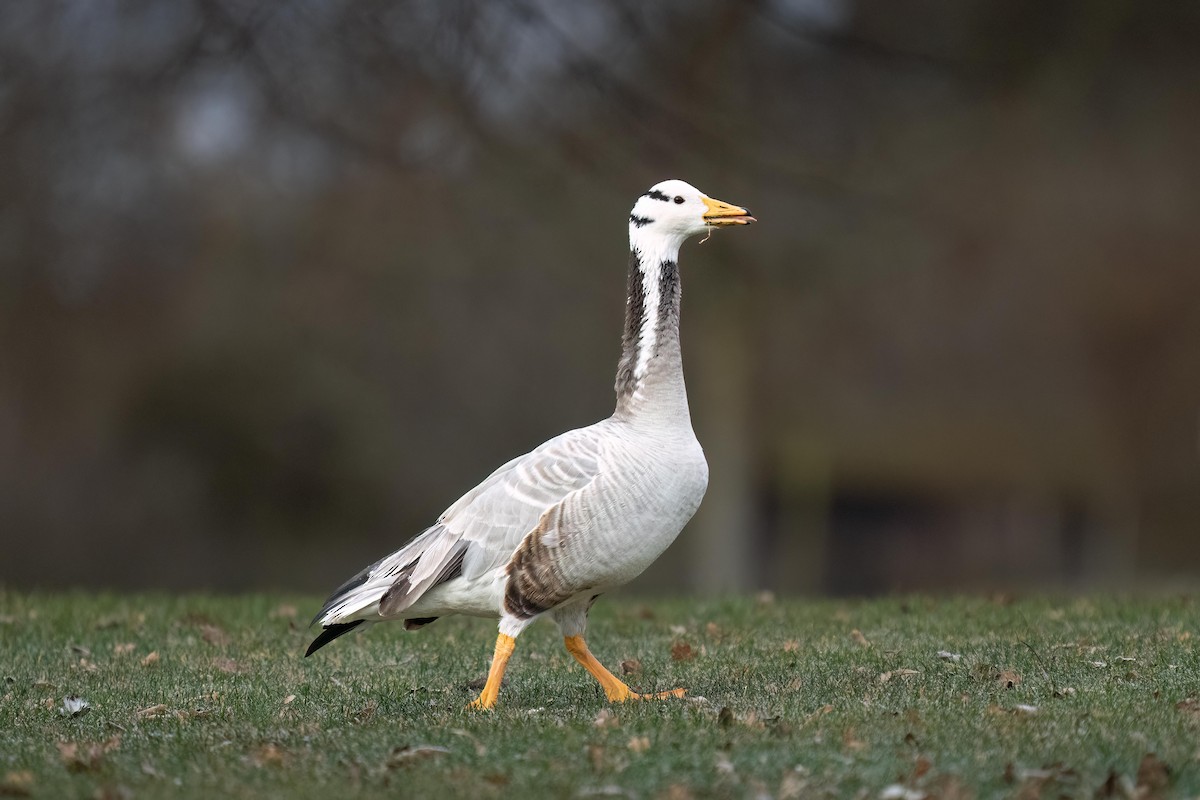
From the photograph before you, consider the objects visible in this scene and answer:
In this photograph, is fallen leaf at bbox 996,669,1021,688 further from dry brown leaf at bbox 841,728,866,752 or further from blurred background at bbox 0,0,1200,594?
blurred background at bbox 0,0,1200,594

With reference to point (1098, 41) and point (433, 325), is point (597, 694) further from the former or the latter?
point (433, 325)

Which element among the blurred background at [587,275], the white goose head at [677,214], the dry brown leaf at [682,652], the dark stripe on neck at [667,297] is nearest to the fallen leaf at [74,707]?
the dry brown leaf at [682,652]

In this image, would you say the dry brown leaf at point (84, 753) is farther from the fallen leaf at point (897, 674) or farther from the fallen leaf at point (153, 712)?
the fallen leaf at point (897, 674)

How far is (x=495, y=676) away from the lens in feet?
20.8

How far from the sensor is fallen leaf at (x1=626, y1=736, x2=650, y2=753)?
504cm

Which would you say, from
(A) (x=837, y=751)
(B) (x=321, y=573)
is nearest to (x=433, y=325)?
(B) (x=321, y=573)

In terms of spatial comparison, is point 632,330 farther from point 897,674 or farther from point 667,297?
point 897,674

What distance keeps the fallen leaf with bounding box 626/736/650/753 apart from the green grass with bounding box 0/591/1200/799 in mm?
34

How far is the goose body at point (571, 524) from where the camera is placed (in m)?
6.23

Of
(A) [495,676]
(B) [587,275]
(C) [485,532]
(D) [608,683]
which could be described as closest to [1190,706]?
(D) [608,683]

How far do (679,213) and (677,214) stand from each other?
0.01 metres

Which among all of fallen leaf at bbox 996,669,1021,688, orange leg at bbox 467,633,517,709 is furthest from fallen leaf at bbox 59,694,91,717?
fallen leaf at bbox 996,669,1021,688

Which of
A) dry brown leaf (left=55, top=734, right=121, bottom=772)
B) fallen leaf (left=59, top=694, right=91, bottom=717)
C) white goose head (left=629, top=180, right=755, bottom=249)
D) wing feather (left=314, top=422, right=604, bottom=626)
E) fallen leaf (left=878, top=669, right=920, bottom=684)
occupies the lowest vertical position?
fallen leaf (left=59, top=694, right=91, bottom=717)

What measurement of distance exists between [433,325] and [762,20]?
6.06 meters
